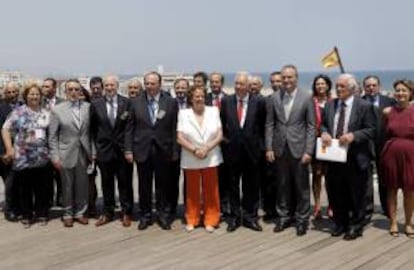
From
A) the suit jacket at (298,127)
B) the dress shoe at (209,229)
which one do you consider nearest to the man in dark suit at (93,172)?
the dress shoe at (209,229)

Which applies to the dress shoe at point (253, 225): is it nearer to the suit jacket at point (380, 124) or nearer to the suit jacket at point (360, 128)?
the suit jacket at point (360, 128)

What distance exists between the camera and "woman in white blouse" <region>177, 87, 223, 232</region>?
5.71 meters

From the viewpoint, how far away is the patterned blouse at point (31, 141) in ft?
19.7

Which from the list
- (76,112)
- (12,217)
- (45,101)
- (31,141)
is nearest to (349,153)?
(76,112)

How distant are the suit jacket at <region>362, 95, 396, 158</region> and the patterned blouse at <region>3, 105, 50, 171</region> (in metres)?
3.35

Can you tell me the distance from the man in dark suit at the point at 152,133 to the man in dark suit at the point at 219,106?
573 millimetres

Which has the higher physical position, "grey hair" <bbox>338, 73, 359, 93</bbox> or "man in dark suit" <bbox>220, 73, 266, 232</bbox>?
"grey hair" <bbox>338, 73, 359, 93</bbox>

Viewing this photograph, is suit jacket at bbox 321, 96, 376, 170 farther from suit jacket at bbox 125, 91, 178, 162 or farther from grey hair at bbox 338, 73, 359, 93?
suit jacket at bbox 125, 91, 178, 162

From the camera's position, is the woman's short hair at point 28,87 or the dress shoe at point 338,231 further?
the woman's short hair at point 28,87

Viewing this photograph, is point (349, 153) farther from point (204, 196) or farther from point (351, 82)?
point (204, 196)

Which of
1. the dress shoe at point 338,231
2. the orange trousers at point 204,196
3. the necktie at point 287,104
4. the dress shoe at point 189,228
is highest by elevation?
the necktie at point 287,104

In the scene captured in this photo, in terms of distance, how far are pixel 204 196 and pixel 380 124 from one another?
1901 mm

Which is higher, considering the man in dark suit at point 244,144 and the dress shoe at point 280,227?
the man in dark suit at point 244,144

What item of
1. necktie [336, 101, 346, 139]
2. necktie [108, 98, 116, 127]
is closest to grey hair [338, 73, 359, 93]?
necktie [336, 101, 346, 139]
